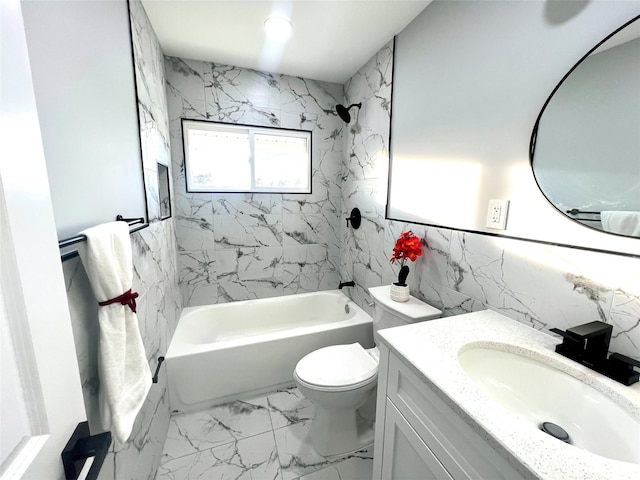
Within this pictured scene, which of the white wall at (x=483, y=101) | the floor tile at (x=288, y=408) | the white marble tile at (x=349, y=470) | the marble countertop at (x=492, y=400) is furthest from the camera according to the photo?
the floor tile at (x=288, y=408)

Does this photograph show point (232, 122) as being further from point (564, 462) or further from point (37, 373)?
point (564, 462)

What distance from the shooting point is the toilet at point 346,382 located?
138 cm

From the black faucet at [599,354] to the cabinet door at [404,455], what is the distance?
0.55 metres

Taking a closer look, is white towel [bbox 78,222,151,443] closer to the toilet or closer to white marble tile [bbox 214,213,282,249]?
the toilet

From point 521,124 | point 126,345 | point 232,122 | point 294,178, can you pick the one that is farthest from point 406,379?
point 232,122

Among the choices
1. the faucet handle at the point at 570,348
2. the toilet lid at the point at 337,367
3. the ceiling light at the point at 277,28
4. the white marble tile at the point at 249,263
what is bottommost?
the toilet lid at the point at 337,367

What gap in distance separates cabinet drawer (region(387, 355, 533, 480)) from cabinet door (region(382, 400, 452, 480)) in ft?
0.09

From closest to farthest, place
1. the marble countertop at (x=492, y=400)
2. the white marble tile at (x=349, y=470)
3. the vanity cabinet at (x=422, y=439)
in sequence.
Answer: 1. the marble countertop at (x=492, y=400)
2. the vanity cabinet at (x=422, y=439)
3. the white marble tile at (x=349, y=470)

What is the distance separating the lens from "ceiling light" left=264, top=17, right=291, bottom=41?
1.62 m

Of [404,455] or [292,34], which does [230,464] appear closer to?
[404,455]

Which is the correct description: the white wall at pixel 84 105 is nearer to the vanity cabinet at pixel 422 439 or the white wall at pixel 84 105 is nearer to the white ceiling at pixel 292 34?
the white ceiling at pixel 292 34

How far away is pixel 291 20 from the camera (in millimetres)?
1623

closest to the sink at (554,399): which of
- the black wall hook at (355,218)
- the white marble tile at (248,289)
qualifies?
the black wall hook at (355,218)

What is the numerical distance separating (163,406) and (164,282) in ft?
2.48
